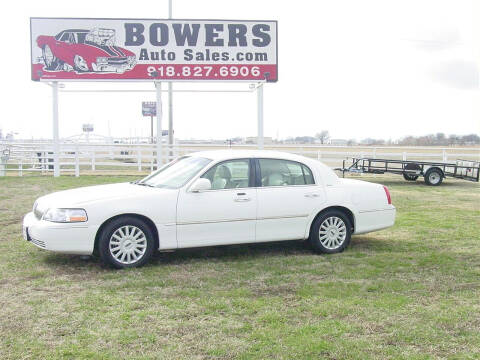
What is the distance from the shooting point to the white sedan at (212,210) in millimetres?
6340

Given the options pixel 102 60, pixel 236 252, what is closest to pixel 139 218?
pixel 236 252

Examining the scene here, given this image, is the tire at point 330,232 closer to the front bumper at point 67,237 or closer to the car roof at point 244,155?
the car roof at point 244,155

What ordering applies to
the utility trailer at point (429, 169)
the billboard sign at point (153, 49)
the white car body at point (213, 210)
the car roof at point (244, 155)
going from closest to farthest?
the white car body at point (213, 210), the car roof at point (244, 155), the utility trailer at point (429, 169), the billboard sign at point (153, 49)

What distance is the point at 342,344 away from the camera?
4227mm

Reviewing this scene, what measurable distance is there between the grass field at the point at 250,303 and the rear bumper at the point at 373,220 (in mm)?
315

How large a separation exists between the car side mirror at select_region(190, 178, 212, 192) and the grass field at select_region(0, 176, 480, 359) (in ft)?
3.08

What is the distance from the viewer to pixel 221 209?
679 cm

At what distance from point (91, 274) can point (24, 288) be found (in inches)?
31.2

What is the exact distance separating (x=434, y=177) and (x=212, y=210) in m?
13.3

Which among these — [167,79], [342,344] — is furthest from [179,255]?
[167,79]

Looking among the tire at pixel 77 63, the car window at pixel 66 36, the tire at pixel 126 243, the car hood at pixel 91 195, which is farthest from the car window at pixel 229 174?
the car window at pixel 66 36

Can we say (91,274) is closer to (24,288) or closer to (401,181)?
(24,288)

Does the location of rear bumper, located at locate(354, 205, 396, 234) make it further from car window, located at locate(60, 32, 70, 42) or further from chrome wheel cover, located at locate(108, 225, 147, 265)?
car window, located at locate(60, 32, 70, 42)

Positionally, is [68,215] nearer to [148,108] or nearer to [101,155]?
[101,155]
